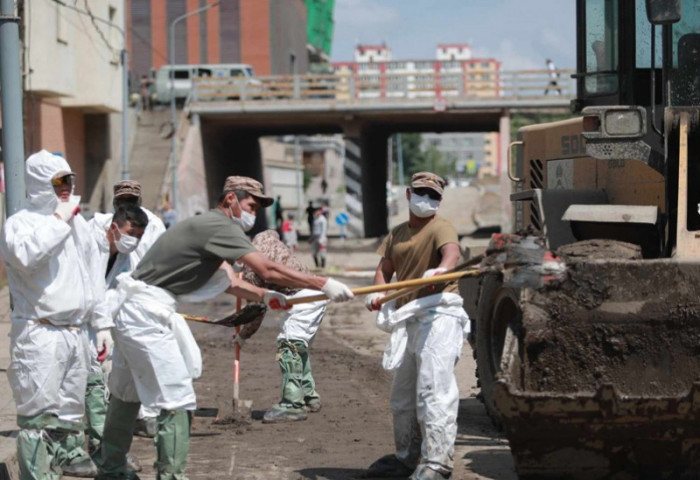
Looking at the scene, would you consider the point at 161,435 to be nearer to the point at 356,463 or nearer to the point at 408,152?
the point at 356,463

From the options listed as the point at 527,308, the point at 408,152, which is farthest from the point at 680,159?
the point at 408,152

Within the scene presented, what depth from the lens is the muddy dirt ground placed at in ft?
26.2

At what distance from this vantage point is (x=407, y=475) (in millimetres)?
7746

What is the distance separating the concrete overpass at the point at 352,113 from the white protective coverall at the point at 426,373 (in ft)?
109

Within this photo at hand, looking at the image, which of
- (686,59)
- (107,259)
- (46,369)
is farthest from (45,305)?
(686,59)

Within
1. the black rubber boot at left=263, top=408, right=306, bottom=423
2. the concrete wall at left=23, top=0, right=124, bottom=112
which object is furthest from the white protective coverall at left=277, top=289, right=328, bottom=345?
the concrete wall at left=23, top=0, right=124, bottom=112

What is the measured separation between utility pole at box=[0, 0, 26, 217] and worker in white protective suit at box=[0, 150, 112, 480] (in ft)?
13.1

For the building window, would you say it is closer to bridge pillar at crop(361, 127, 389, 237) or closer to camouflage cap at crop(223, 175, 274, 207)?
bridge pillar at crop(361, 127, 389, 237)

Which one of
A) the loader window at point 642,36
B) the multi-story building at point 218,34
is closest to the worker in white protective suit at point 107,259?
the loader window at point 642,36

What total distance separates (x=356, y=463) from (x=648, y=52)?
3.40 metres

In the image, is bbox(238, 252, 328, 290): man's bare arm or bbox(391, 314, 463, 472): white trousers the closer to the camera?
bbox(238, 252, 328, 290): man's bare arm

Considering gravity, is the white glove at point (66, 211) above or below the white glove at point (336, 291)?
above

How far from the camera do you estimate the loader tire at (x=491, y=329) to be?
8383mm

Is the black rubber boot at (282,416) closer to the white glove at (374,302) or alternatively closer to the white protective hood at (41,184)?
the white glove at (374,302)
